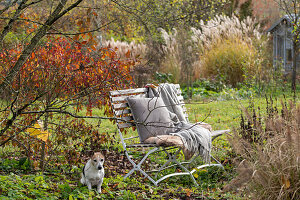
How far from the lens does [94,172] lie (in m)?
3.53

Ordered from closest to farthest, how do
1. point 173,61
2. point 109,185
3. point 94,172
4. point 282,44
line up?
1. point 94,172
2. point 109,185
3. point 173,61
4. point 282,44

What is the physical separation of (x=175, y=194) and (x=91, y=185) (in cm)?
91

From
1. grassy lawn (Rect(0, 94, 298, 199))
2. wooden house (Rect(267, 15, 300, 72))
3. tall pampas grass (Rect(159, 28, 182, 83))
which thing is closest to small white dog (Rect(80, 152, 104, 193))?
grassy lawn (Rect(0, 94, 298, 199))

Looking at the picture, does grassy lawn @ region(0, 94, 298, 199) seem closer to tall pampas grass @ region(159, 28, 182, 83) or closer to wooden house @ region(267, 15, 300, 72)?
tall pampas grass @ region(159, 28, 182, 83)

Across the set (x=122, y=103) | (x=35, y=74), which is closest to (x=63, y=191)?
(x=35, y=74)

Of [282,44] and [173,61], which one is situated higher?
[282,44]

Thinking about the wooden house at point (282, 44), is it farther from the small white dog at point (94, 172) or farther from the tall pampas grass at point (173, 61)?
the small white dog at point (94, 172)

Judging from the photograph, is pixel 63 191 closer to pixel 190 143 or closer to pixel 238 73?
pixel 190 143

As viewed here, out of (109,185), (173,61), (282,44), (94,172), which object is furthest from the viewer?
(282,44)

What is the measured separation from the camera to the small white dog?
3498 millimetres

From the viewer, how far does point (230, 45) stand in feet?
39.9

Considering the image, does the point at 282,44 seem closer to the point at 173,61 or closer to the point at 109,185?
the point at 173,61

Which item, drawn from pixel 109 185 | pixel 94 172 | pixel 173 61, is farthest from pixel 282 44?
pixel 94 172

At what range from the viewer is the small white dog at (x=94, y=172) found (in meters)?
3.50
